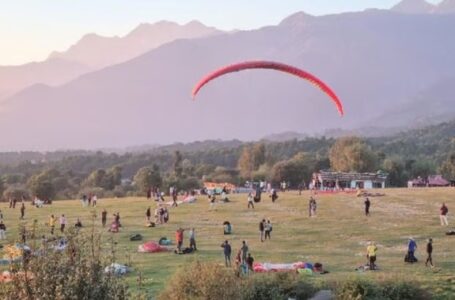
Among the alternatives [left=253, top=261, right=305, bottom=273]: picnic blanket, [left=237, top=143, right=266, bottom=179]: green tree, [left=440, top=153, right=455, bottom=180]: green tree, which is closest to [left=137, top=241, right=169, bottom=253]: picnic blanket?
[left=253, top=261, right=305, bottom=273]: picnic blanket

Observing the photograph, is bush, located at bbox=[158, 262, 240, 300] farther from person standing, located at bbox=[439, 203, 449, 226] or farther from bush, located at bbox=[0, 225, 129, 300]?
person standing, located at bbox=[439, 203, 449, 226]

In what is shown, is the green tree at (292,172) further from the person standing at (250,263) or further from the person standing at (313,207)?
the person standing at (250,263)

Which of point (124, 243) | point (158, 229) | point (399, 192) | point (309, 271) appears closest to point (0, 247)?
point (124, 243)

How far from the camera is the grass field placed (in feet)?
126

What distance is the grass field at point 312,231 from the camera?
38.3m

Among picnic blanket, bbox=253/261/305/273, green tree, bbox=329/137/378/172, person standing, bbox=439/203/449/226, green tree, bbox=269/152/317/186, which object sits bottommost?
picnic blanket, bbox=253/261/305/273

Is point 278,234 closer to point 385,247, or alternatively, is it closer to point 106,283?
point 385,247

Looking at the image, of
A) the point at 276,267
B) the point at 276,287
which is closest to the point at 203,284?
the point at 276,287

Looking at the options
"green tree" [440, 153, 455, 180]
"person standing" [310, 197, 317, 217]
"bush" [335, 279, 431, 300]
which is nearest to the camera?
"bush" [335, 279, 431, 300]

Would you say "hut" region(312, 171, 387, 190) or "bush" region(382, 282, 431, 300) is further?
"hut" region(312, 171, 387, 190)

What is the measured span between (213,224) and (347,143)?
247 ft

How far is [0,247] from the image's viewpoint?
160ft

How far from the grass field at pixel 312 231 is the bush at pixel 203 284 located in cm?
366

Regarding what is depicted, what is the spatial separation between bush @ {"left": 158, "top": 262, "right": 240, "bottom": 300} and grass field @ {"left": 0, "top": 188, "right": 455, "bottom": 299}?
12.0 ft
